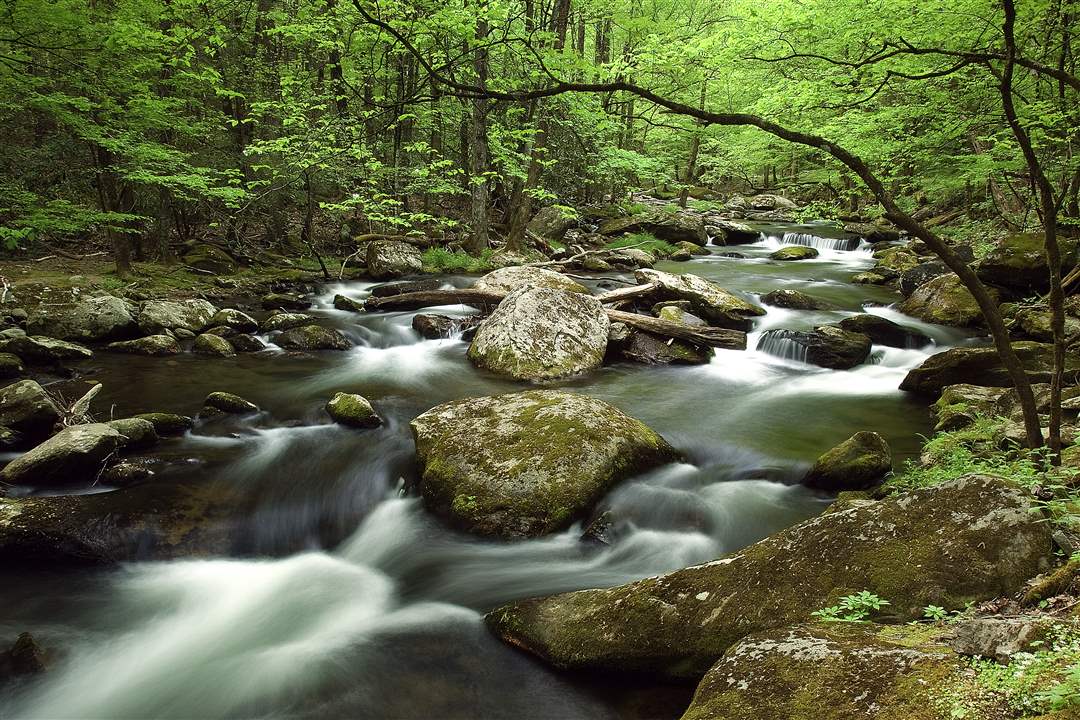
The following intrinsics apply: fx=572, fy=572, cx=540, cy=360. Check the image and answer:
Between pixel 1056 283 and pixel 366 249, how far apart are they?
1504 centimetres

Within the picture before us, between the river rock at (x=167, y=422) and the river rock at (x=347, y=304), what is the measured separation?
5806mm

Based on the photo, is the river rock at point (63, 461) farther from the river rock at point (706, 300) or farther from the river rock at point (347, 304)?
the river rock at point (706, 300)

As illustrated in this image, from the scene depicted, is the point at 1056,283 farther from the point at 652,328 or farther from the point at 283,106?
the point at 283,106

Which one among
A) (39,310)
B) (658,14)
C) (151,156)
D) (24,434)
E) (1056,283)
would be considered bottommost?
(24,434)

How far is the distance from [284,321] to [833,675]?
34.9 ft

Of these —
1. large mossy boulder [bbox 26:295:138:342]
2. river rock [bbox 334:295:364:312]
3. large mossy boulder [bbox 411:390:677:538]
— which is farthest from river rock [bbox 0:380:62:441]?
river rock [bbox 334:295:364:312]

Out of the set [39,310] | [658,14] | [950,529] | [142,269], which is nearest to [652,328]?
[950,529]

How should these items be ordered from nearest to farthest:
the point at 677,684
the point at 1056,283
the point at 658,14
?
the point at 677,684
the point at 1056,283
the point at 658,14

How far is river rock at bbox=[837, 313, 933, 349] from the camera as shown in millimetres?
9781

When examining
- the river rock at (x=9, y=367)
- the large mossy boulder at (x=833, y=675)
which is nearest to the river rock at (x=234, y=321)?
the river rock at (x=9, y=367)

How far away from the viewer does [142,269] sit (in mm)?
12328

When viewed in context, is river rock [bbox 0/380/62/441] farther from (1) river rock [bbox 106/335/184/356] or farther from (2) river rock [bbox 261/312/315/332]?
(2) river rock [bbox 261/312/315/332]

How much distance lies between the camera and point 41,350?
26.7ft

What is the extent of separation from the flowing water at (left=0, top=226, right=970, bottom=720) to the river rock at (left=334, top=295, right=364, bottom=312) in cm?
335
